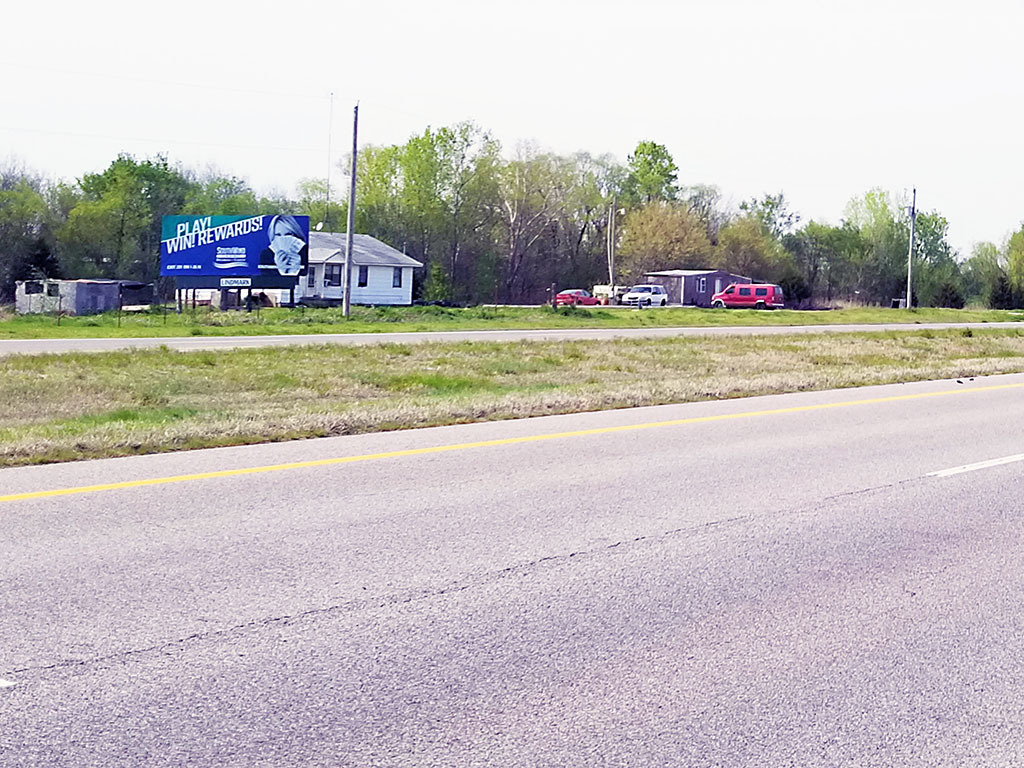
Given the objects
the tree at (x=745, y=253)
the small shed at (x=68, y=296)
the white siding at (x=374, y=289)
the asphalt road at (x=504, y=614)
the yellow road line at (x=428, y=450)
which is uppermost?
the tree at (x=745, y=253)

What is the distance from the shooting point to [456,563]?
7.46m

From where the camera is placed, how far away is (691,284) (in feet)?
295

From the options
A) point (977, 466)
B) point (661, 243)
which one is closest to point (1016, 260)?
point (661, 243)

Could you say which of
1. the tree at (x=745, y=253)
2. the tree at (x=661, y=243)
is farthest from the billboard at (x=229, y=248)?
the tree at (x=745, y=253)

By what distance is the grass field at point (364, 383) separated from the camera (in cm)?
1352

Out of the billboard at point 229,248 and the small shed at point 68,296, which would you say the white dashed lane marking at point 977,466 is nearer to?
the small shed at point 68,296

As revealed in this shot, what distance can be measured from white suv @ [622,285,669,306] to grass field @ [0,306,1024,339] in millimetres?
12228

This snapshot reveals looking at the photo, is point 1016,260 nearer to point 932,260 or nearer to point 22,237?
point 932,260

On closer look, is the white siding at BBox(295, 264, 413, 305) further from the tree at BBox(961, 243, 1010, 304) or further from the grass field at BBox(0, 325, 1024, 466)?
the tree at BBox(961, 243, 1010, 304)

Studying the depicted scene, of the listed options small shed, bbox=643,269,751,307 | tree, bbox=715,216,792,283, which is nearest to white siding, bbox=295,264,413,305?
small shed, bbox=643,269,751,307

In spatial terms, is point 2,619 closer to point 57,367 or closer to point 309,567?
point 309,567

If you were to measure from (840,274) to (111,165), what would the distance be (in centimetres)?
7000

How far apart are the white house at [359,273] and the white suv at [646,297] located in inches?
587

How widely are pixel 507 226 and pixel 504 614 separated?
94.4 meters
